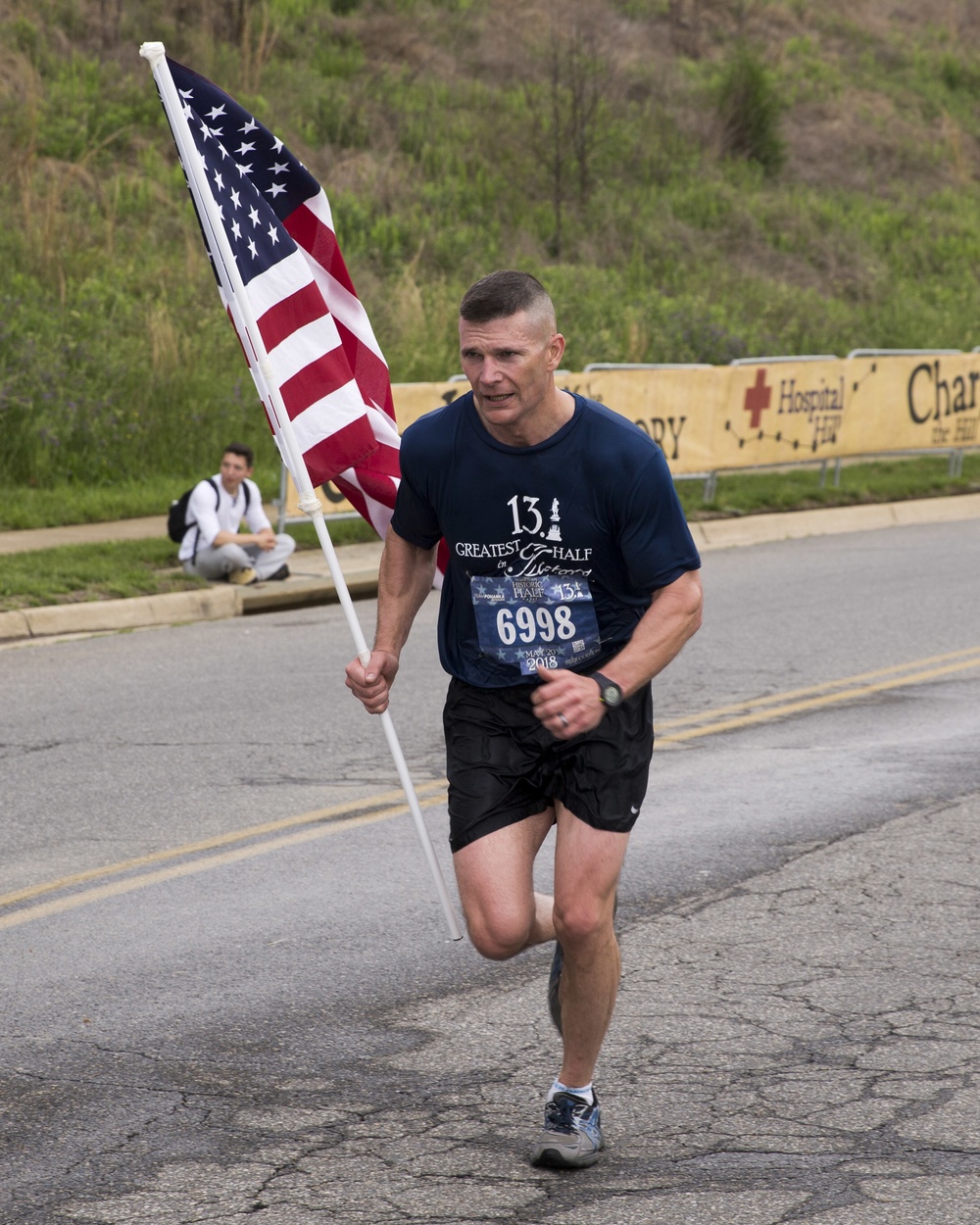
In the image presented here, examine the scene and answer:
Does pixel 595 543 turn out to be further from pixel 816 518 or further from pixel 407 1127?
pixel 816 518

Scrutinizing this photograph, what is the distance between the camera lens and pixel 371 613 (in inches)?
511

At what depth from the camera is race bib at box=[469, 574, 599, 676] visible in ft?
13.5

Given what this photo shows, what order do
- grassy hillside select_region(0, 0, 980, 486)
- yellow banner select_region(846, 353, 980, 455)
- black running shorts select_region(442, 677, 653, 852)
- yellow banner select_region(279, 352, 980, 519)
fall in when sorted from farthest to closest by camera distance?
yellow banner select_region(846, 353, 980, 455) < grassy hillside select_region(0, 0, 980, 486) < yellow banner select_region(279, 352, 980, 519) < black running shorts select_region(442, 677, 653, 852)

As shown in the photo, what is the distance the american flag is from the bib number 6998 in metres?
1.29

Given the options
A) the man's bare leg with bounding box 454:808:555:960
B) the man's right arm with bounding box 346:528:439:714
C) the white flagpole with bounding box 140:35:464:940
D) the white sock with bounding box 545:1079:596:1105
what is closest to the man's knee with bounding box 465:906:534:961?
the man's bare leg with bounding box 454:808:555:960

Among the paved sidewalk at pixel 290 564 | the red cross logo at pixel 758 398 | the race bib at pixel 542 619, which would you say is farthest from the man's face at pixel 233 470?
the race bib at pixel 542 619

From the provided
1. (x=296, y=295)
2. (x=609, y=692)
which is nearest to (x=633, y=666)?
(x=609, y=692)

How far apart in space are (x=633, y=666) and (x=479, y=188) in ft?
88.6

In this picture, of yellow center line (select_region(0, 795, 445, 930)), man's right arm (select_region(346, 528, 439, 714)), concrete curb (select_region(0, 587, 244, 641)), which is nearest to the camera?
man's right arm (select_region(346, 528, 439, 714))

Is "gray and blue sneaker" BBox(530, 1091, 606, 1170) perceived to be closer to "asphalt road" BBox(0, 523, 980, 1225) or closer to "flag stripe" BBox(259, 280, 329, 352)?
"asphalt road" BBox(0, 523, 980, 1225)

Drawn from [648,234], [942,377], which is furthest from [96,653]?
[648,234]

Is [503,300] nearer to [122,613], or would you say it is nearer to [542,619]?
[542,619]

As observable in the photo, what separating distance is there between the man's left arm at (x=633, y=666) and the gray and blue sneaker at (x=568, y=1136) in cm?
85

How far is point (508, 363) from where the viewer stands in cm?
395
